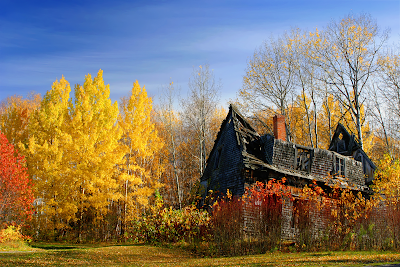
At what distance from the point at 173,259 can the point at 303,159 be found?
375 inches

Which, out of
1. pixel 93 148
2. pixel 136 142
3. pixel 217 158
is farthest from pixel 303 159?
pixel 93 148

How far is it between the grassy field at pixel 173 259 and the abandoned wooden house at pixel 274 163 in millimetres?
5277

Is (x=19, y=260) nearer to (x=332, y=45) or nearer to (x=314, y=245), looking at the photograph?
(x=314, y=245)

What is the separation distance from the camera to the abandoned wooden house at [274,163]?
1652 cm

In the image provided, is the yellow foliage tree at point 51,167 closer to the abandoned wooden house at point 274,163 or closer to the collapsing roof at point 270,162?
the abandoned wooden house at point 274,163

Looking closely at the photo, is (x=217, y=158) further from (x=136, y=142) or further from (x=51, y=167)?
(x=51, y=167)

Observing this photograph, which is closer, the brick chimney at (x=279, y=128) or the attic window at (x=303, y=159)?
the attic window at (x=303, y=159)

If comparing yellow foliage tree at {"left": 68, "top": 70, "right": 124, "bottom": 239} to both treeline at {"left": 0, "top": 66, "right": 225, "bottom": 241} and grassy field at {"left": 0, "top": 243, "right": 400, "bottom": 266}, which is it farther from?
grassy field at {"left": 0, "top": 243, "right": 400, "bottom": 266}

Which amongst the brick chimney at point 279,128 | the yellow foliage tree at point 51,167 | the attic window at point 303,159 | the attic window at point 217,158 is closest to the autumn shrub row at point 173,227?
the attic window at point 217,158

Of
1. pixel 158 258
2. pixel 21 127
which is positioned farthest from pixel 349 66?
pixel 21 127

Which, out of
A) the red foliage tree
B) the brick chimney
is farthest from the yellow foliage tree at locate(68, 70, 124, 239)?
the brick chimney

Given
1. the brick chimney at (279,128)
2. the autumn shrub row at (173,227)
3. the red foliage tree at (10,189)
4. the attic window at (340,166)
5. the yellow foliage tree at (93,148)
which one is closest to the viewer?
the autumn shrub row at (173,227)

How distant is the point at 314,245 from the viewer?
40.2 feet

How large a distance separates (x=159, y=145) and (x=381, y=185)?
16.5 metres
